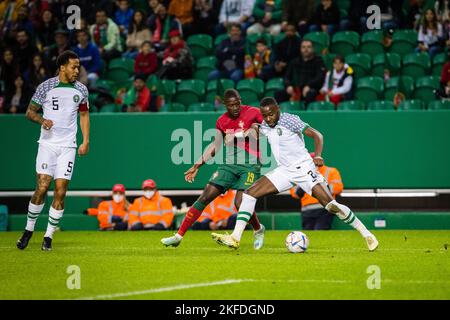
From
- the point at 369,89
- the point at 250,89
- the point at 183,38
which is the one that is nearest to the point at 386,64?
the point at 369,89

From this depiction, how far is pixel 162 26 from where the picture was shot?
70.3 feet

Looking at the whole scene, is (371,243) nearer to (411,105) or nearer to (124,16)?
(411,105)

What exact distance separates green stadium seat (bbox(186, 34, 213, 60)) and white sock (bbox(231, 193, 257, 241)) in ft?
29.2

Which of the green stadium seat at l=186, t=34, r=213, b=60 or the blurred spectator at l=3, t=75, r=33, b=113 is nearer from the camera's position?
the blurred spectator at l=3, t=75, r=33, b=113

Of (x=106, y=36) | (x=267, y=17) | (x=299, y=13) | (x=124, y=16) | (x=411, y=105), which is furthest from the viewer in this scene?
(x=124, y=16)

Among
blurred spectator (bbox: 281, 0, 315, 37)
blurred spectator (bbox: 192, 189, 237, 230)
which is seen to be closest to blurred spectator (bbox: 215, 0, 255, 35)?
blurred spectator (bbox: 281, 0, 315, 37)

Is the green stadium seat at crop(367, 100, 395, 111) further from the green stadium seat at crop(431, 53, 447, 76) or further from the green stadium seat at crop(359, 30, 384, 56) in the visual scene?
the green stadium seat at crop(359, 30, 384, 56)

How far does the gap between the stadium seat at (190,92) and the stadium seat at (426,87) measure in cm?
422

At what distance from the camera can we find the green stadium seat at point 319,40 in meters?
20.1

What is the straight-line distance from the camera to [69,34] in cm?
2094

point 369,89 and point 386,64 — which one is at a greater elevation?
point 386,64

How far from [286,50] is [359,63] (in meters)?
1.47

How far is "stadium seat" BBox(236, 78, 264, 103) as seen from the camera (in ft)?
61.8

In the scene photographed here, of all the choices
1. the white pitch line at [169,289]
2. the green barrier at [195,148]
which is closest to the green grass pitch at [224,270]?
the white pitch line at [169,289]
